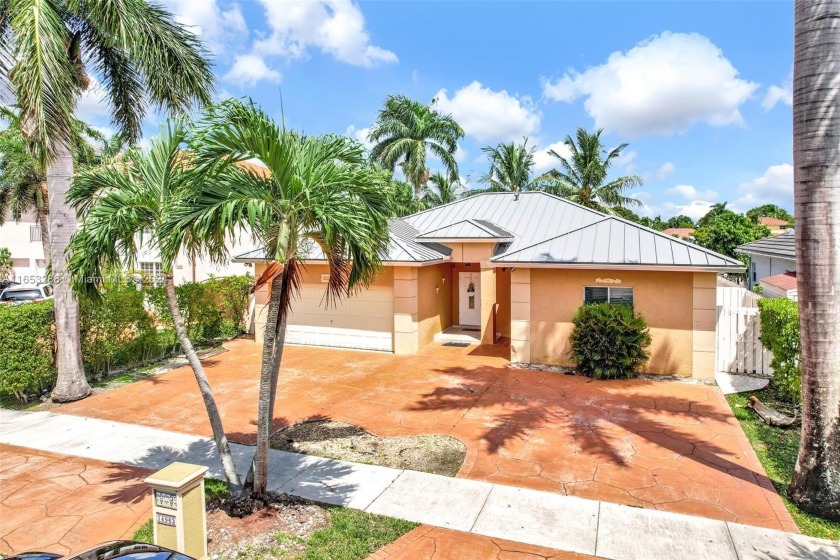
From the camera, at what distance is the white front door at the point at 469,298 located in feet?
59.0

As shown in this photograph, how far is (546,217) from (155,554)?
15558mm

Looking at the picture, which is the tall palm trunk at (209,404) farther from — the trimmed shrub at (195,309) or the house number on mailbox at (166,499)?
the trimmed shrub at (195,309)

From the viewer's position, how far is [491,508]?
598 centimetres

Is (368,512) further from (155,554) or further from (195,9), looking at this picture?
(195,9)

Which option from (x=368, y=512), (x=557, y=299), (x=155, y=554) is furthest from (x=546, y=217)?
(x=155, y=554)

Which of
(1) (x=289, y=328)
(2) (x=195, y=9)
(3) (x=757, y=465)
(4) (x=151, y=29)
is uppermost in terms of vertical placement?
(2) (x=195, y=9)

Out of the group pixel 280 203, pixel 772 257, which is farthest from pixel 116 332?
pixel 772 257

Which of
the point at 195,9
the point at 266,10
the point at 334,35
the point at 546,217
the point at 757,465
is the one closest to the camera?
the point at 757,465

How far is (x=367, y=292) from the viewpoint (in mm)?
15461

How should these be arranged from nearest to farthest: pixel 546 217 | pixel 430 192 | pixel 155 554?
pixel 155 554 → pixel 546 217 → pixel 430 192

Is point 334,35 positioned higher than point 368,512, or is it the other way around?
point 334,35

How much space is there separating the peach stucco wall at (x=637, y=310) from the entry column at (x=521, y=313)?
110 millimetres

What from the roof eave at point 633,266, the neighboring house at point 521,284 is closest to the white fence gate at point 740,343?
the neighboring house at point 521,284

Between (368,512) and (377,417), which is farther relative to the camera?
(377,417)
